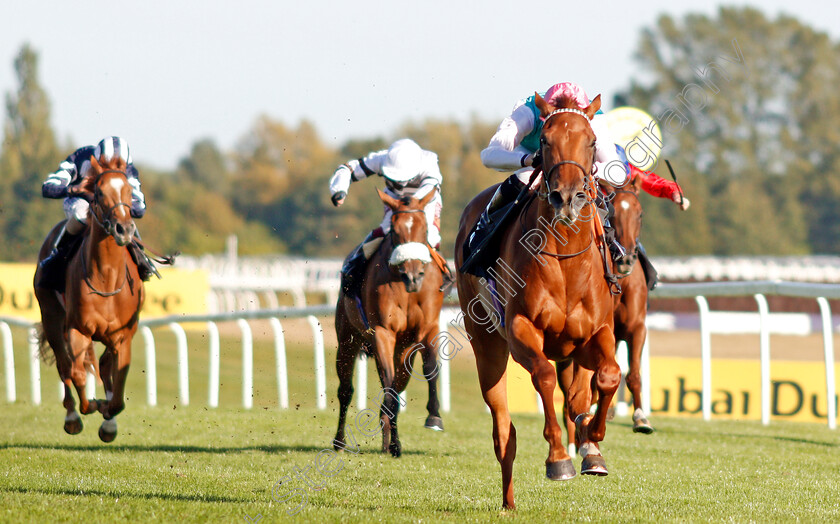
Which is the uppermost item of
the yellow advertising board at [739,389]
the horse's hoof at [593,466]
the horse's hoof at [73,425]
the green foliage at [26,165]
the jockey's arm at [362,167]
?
the green foliage at [26,165]

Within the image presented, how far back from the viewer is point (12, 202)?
115 feet

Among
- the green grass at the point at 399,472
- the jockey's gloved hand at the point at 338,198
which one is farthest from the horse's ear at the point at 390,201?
the green grass at the point at 399,472

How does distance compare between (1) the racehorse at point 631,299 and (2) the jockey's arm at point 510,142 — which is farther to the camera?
(1) the racehorse at point 631,299

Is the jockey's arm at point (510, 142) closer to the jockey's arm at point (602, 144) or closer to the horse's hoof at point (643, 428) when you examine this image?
the jockey's arm at point (602, 144)

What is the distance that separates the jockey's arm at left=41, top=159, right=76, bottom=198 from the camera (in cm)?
786

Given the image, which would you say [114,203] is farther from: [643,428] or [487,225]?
[643,428]

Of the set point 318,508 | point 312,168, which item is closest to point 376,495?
point 318,508

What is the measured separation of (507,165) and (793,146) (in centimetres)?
6055

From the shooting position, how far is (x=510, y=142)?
555cm

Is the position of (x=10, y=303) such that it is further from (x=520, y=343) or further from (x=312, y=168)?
(x=312, y=168)

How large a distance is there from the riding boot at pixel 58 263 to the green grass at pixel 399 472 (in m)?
1.28

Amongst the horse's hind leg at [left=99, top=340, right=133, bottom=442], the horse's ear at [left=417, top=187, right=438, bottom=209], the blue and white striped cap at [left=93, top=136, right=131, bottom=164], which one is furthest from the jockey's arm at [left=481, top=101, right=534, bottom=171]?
the horse's hind leg at [left=99, top=340, right=133, bottom=442]

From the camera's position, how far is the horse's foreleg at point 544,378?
466 centimetres

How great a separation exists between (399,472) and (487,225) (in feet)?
6.35
